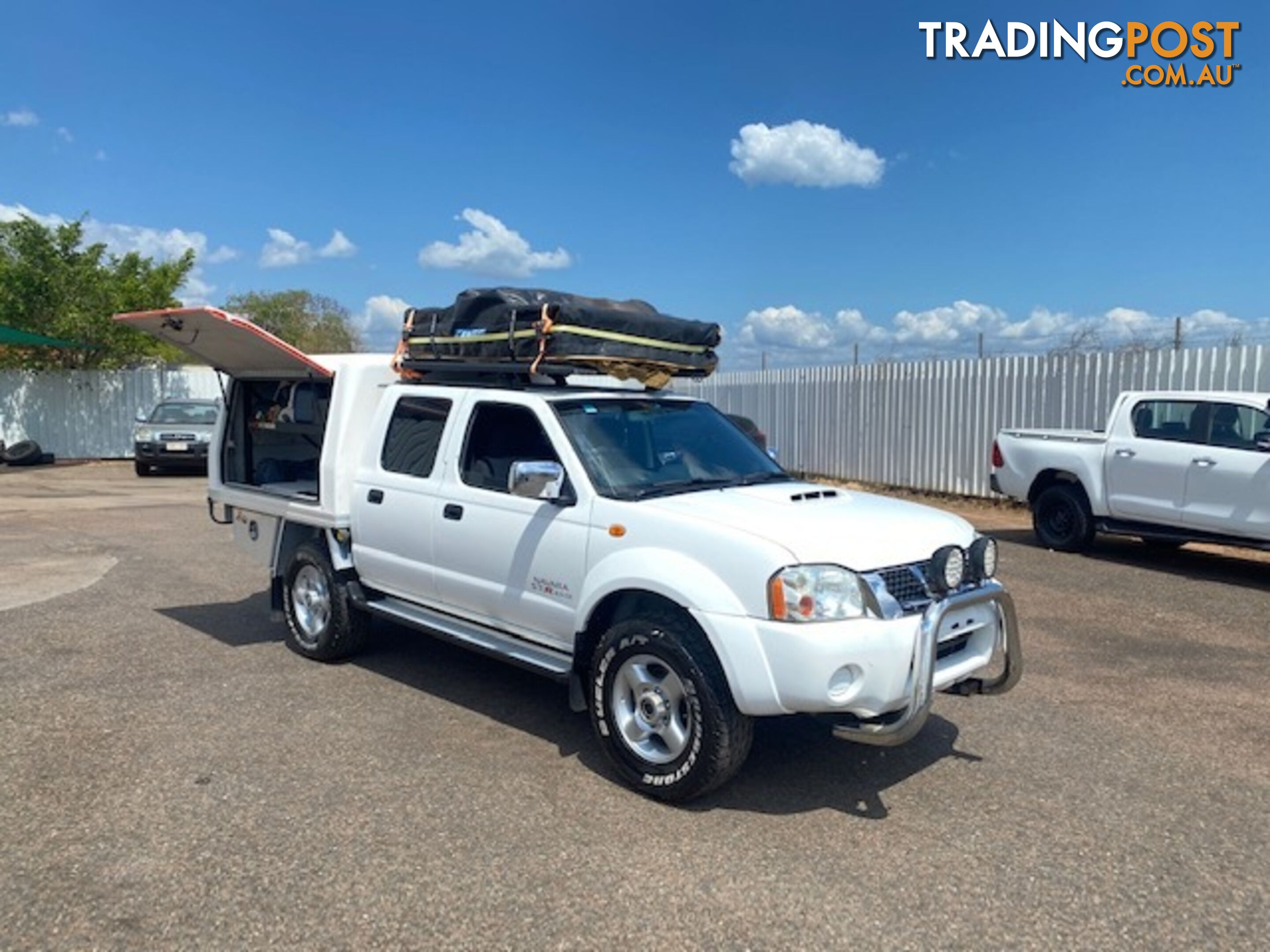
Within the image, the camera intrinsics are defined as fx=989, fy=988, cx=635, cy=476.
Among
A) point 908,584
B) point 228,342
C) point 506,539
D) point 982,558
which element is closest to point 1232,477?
point 982,558

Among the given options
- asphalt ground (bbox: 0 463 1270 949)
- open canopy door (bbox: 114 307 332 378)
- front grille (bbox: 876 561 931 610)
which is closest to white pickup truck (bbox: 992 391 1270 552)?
asphalt ground (bbox: 0 463 1270 949)

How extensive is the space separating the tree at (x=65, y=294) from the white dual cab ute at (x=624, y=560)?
63.6ft

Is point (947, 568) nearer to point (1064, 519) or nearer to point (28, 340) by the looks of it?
point (1064, 519)

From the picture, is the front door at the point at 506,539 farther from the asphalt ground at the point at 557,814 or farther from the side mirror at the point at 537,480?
the asphalt ground at the point at 557,814

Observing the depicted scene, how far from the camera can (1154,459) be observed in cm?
988

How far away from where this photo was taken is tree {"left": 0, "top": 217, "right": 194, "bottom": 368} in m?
23.5

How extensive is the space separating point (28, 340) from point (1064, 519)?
825 inches

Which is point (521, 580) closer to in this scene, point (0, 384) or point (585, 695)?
point (585, 695)

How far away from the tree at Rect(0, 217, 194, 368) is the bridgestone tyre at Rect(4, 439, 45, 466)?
103 inches

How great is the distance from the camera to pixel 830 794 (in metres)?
4.37

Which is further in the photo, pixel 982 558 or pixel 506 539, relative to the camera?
pixel 506 539

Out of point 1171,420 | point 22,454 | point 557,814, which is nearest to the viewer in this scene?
point 557,814

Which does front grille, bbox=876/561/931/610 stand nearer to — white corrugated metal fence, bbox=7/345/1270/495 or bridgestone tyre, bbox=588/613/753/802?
bridgestone tyre, bbox=588/613/753/802

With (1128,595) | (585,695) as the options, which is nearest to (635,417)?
(585,695)
